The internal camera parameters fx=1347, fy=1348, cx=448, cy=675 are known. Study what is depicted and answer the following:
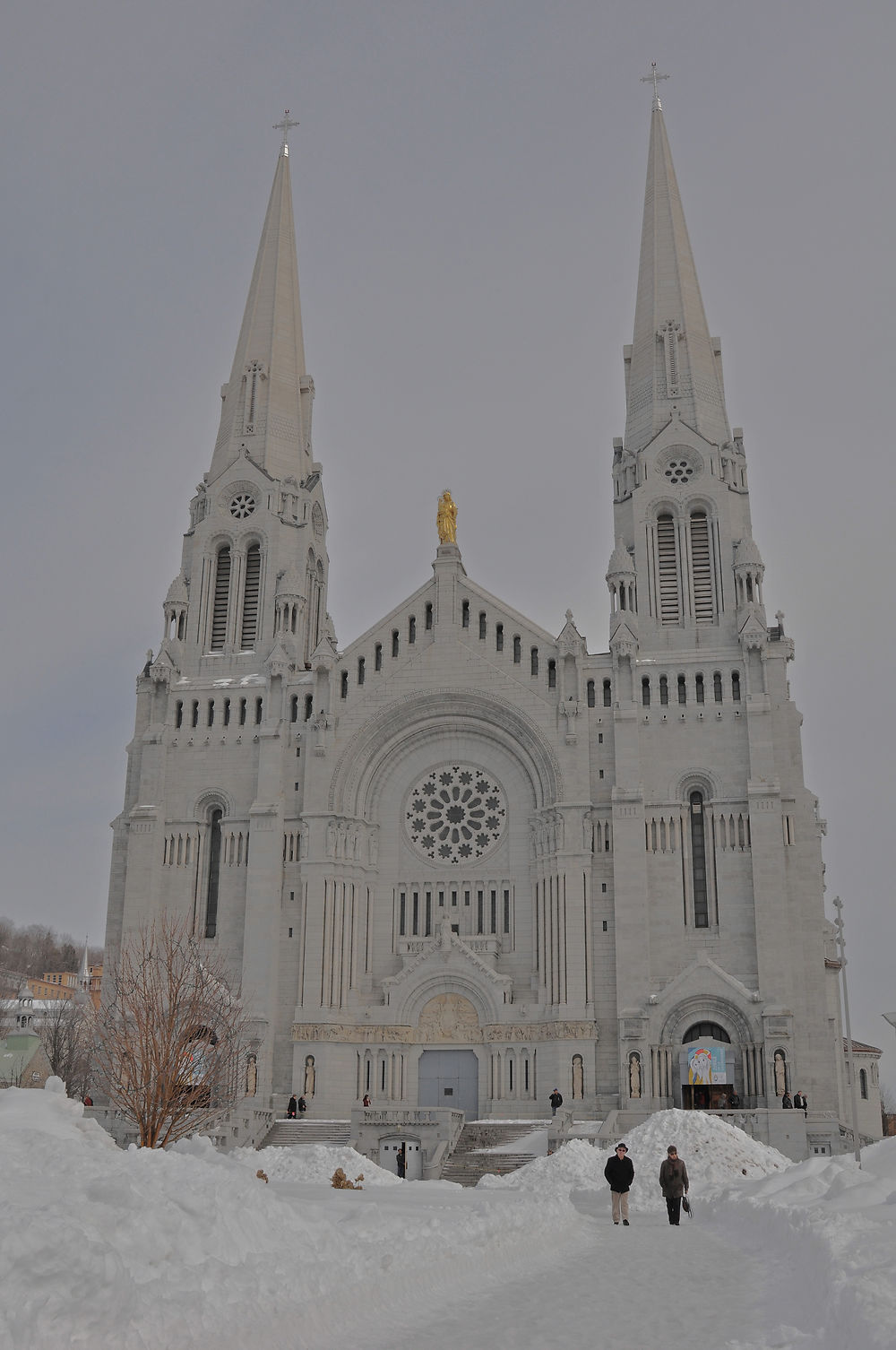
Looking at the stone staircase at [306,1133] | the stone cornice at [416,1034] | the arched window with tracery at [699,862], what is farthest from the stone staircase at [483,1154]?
the arched window with tracery at [699,862]

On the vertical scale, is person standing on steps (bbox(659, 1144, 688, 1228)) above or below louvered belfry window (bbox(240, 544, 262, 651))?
below

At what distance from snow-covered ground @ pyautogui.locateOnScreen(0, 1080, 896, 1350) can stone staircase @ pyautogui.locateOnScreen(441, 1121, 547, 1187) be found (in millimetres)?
19166

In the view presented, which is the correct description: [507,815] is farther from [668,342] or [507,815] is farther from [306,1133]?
[668,342]

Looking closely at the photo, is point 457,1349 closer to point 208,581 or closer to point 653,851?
point 653,851

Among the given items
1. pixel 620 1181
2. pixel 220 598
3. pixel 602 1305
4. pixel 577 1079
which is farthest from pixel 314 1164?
pixel 220 598

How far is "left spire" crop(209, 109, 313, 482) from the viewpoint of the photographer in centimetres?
5788

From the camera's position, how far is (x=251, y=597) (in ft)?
183

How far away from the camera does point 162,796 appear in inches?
2035

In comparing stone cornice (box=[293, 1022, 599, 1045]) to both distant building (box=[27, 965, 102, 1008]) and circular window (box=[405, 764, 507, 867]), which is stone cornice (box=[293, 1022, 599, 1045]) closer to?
circular window (box=[405, 764, 507, 867])

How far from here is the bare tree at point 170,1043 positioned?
3341 centimetres

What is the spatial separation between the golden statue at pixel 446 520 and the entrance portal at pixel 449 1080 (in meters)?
19.7

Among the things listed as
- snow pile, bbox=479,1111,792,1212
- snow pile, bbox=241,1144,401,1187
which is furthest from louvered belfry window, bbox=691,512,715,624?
snow pile, bbox=241,1144,401,1187

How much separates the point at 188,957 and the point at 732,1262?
2891 cm

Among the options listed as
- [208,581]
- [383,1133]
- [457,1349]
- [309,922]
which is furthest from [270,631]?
[457,1349]
